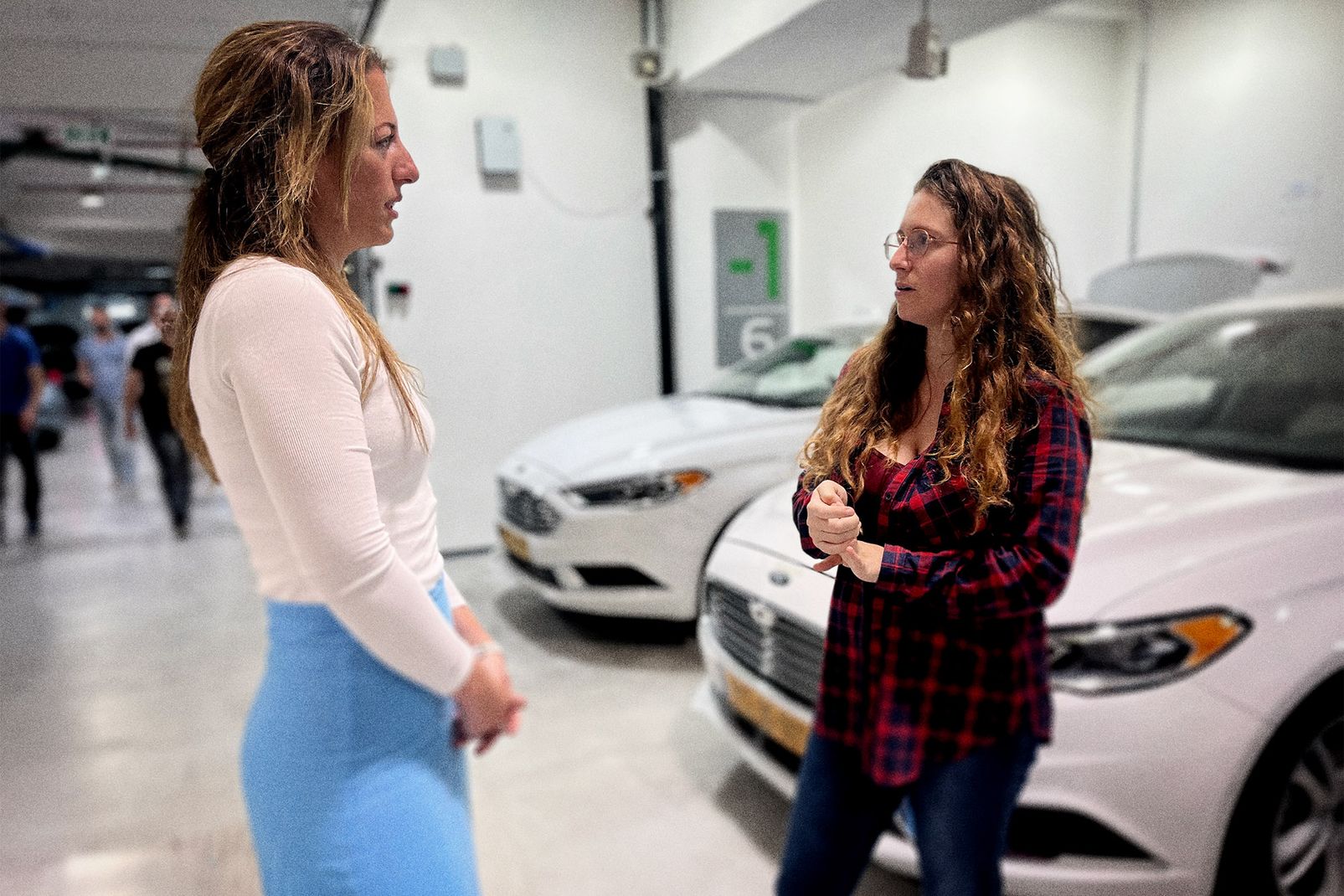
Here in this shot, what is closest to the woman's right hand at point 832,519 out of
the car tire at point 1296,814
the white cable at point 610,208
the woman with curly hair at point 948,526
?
the woman with curly hair at point 948,526

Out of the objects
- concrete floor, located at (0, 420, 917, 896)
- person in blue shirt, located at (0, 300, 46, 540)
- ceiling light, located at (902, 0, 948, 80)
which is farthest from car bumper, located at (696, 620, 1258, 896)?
person in blue shirt, located at (0, 300, 46, 540)

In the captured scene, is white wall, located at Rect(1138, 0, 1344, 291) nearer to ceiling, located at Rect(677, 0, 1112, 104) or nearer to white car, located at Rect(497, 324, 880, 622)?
ceiling, located at Rect(677, 0, 1112, 104)

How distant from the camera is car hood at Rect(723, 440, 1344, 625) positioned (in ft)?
4.53

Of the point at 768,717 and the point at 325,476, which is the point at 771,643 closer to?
the point at 768,717

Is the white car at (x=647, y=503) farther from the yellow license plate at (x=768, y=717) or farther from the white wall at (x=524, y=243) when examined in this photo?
the yellow license plate at (x=768, y=717)

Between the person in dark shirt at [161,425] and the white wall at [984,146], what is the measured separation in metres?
3.94

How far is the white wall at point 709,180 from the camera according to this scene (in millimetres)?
1900

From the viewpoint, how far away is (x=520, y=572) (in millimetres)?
3178

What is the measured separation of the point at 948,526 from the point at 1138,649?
89 cm

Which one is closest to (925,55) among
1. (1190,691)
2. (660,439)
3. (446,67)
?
(446,67)

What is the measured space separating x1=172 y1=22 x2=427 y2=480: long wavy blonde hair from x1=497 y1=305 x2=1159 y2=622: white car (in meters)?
2.01

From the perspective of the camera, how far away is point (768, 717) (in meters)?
1.73

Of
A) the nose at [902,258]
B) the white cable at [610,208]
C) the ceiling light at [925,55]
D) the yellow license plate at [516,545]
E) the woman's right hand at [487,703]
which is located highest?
the ceiling light at [925,55]

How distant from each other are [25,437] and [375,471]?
5607 mm
